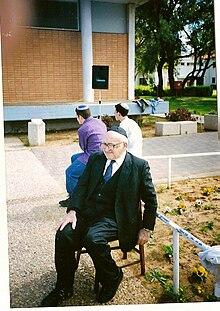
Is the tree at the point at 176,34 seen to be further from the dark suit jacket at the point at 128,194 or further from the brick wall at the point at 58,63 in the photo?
the brick wall at the point at 58,63

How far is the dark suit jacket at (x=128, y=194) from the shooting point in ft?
5.26

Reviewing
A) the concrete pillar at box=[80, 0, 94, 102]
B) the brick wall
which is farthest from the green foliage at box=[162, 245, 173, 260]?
the concrete pillar at box=[80, 0, 94, 102]

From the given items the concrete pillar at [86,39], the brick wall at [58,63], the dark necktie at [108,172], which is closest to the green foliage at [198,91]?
the dark necktie at [108,172]

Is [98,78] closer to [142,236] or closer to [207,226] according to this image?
[142,236]

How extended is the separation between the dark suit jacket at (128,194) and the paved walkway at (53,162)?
15.0 inches

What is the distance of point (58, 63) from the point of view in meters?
4.01

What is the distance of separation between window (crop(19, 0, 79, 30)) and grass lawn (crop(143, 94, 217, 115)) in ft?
3.54

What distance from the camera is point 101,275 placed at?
157cm

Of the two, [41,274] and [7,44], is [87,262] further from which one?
[7,44]

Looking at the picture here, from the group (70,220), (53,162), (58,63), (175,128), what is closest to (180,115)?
(175,128)

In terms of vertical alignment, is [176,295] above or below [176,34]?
below

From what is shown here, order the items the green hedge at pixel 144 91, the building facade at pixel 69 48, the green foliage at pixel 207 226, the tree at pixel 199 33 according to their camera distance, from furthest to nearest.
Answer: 1. the building facade at pixel 69 48
2. the green hedge at pixel 144 91
3. the green foliage at pixel 207 226
4. the tree at pixel 199 33

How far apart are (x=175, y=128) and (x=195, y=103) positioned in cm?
48

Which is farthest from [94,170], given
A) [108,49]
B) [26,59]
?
[108,49]
